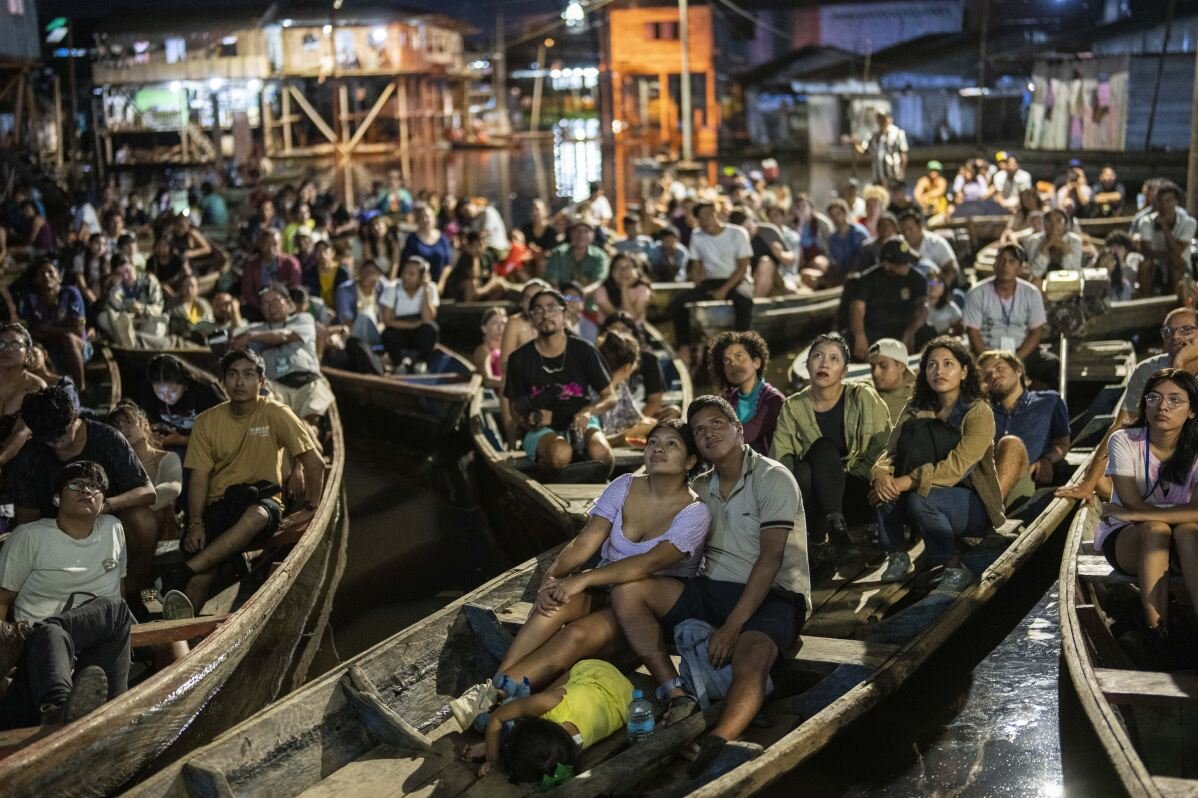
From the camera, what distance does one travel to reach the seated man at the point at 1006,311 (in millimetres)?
10008

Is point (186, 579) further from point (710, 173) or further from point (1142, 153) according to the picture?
point (710, 173)

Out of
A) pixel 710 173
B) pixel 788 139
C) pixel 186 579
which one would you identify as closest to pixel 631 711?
pixel 186 579

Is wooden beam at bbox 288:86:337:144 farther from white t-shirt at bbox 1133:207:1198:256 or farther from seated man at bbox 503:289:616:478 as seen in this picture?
seated man at bbox 503:289:616:478

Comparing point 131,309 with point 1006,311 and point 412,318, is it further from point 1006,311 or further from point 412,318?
point 1006,311

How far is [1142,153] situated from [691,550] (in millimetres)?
24432

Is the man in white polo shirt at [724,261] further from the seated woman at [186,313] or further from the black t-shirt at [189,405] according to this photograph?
the black t-shirt at [189,405]

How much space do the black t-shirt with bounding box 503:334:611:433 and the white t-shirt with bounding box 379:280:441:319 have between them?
393cm

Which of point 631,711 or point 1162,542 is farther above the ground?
point 1162,542

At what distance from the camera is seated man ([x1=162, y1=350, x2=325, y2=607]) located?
7480mm

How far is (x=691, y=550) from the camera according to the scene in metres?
5.97

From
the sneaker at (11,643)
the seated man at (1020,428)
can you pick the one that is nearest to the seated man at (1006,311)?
the seated man at (1020,428)

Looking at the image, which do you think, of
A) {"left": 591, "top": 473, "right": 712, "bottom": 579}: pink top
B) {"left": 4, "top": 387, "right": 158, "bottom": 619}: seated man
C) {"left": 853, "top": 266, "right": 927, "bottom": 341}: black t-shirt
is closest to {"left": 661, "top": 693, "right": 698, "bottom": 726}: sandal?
{"left": 591, "top": 473, "right": 712, "bottom": 579}: pink top

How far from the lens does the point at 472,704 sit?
561 cm

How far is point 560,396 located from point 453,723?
3.46 meters
